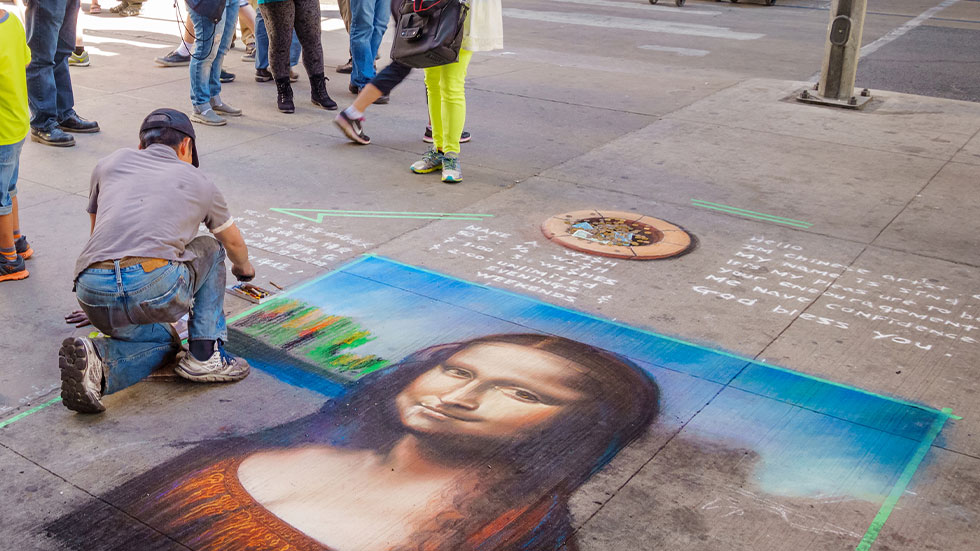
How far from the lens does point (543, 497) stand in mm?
2936

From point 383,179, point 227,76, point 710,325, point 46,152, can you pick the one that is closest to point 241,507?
point 710,325

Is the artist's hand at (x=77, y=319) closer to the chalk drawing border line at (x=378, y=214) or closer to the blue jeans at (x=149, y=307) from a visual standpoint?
the blue jeans at (x=149, y=307)

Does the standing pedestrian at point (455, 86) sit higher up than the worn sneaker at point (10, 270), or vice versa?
the standing pedestrian at point (455, 86)

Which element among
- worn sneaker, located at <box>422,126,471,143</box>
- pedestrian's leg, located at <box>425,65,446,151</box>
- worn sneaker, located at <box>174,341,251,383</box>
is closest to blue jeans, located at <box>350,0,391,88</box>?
worn sneaker, located at <box>422,126,471,143</box>

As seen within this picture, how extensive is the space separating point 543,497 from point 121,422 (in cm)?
157

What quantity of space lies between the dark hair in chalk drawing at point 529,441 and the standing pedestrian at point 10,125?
6.72ft

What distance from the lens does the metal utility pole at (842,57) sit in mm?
7875

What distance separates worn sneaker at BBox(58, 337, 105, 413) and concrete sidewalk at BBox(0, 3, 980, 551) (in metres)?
0.09

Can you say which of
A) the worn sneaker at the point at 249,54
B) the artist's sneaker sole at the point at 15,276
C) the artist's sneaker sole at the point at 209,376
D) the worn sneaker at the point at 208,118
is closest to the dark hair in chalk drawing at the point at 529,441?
the artist's sneaker sole at the point at 209,376

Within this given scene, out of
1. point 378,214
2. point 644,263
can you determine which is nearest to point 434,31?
point 378,214

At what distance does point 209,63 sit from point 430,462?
5057 millimetres

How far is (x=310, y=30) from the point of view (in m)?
7.48

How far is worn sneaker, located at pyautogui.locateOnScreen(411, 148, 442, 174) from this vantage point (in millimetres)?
6203

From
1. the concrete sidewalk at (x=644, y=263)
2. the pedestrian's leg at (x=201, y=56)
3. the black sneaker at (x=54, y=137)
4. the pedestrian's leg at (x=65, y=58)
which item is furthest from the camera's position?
the pedestrian's leg at (x=201, y=56)
